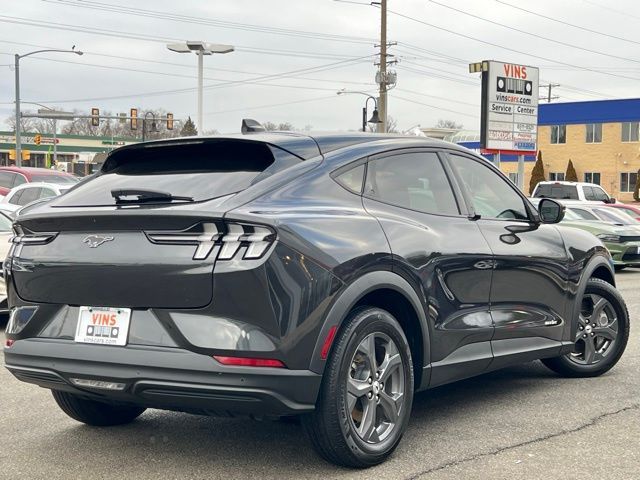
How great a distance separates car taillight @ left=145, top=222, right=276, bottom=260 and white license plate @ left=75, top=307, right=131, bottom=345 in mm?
485

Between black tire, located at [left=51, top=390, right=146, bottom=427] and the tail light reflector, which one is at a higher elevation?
the tail light reflector

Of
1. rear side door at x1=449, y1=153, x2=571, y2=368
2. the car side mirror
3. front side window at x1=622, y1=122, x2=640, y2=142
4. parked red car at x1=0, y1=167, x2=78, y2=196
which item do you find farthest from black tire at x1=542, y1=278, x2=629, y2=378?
front side window at x1=622, y1=122, x2=640, y2=142

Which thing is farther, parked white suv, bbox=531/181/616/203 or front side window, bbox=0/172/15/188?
parked white suv, bbox=531/181/616/203

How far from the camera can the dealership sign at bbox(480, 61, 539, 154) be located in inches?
1201

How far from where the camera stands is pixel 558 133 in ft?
213

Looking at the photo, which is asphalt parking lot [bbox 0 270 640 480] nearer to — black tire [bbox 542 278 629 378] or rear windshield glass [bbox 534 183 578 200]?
black tire [bbox 542 278 629 378]

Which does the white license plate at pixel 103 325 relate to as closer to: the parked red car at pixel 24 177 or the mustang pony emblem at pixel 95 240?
the mustang pony emblem at pixel 95 240

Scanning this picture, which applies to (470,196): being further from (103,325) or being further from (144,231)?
(103,325)

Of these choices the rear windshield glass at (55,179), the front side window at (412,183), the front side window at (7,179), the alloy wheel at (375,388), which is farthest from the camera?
the front side window at (7,179)

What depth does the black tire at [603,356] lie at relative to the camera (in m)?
6.64

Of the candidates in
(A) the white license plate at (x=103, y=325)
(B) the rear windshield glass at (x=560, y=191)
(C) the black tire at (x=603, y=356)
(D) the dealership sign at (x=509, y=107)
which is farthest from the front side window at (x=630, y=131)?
(A) the white license plate at (x=103, y=325)

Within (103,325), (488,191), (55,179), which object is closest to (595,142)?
(55,179)

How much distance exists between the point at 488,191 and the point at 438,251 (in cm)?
108

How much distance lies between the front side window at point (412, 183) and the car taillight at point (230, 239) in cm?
98
